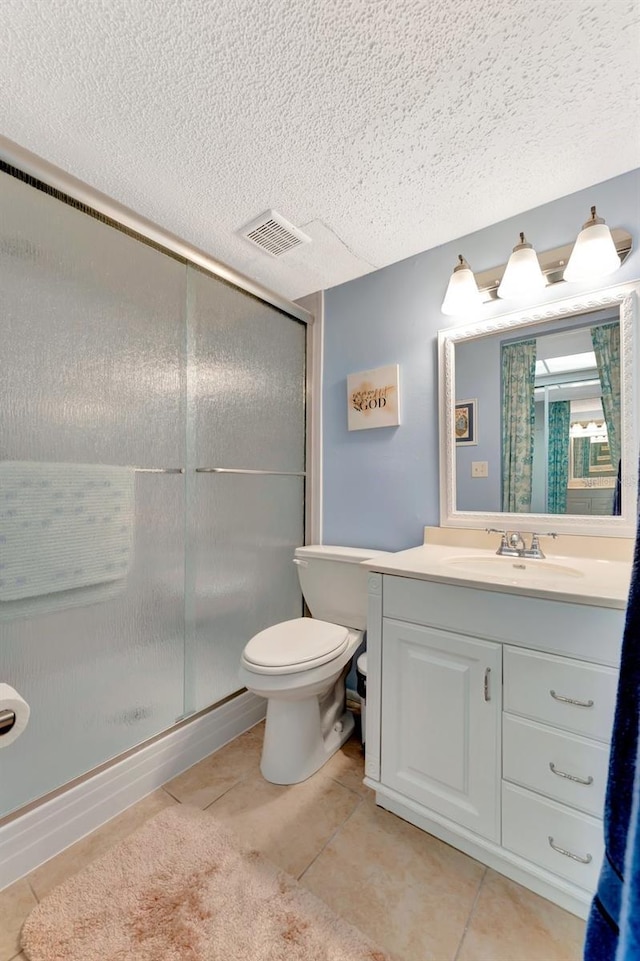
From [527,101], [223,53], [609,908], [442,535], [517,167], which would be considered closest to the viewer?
[609,908]

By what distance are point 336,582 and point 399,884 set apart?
96 centimetres

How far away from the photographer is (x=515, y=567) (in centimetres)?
137

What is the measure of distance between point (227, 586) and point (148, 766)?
684mm

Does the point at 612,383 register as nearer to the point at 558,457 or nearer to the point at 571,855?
the point at 558,457

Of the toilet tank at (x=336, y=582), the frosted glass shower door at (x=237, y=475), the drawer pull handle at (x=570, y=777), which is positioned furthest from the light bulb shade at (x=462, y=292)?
the drawer pull handle at (x=570, y=777)

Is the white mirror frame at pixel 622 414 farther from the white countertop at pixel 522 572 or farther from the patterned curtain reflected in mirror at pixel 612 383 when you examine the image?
the white countertop at pixel 522 572

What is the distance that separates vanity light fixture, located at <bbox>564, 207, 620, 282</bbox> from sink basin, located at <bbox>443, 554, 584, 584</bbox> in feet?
3.27

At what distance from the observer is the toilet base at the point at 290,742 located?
1455 millimetres

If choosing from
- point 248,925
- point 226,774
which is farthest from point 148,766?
point 248,925

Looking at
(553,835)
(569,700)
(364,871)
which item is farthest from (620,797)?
(364,871)

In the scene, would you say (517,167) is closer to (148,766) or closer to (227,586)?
(227,586)

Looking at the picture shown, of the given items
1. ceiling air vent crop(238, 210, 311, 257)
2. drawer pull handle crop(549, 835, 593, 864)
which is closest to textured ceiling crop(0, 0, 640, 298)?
ceiling air vent crop(238, 210, 311, 257)

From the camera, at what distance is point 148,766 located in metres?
1.41

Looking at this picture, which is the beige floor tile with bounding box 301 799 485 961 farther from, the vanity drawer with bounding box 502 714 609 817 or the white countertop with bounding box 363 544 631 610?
the white countertop with bounding box 363 544 631 610
